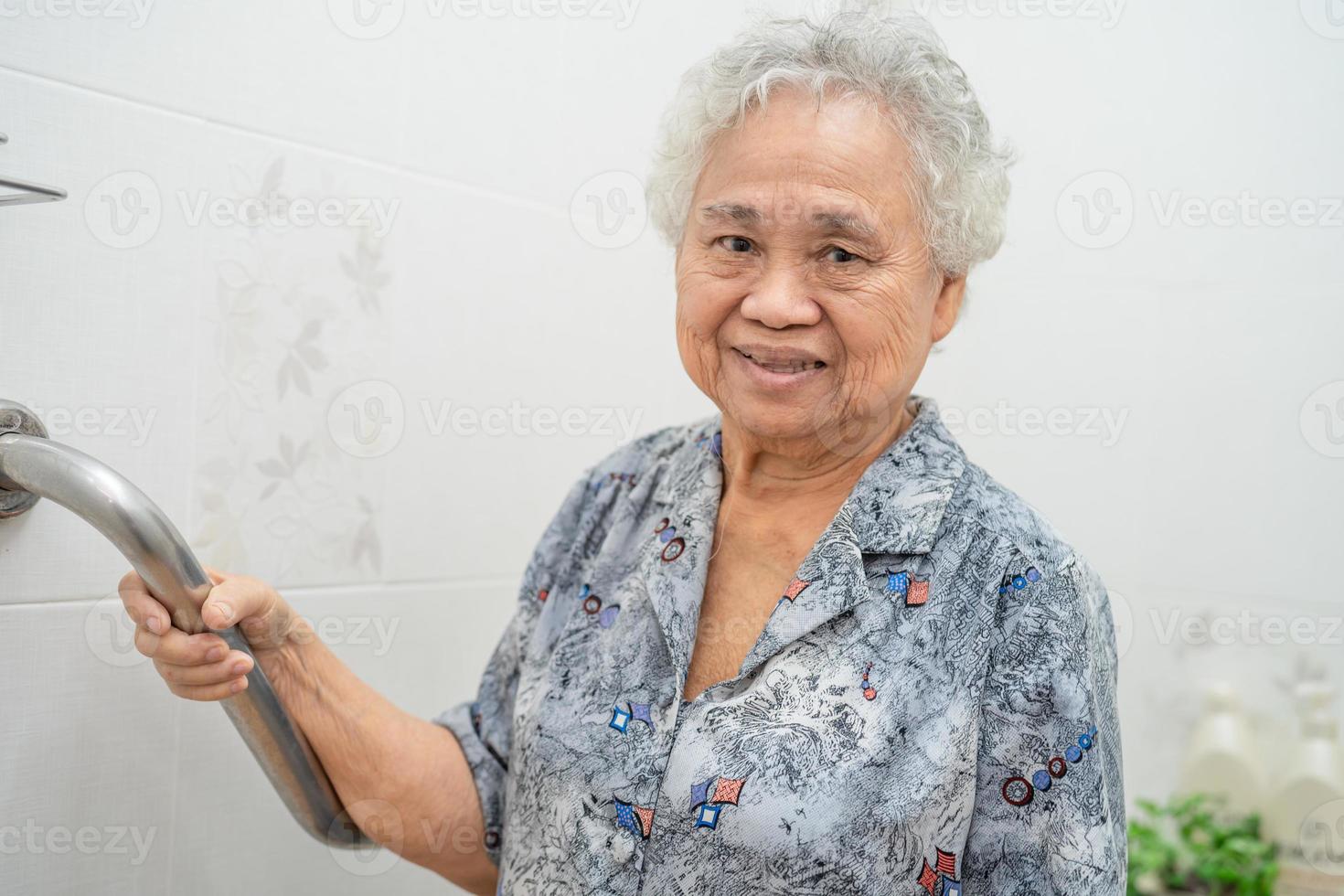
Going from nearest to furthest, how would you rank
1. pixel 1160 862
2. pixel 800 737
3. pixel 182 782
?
pixel 800 737, pixel 182 782, pixel 1160 862

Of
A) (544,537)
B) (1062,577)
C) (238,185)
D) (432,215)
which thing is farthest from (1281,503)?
(238,185)

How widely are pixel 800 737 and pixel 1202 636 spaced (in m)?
0.94

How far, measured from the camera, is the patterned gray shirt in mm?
830

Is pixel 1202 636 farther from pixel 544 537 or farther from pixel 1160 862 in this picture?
pixel 544 537

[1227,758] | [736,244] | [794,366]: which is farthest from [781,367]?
[1227,758]

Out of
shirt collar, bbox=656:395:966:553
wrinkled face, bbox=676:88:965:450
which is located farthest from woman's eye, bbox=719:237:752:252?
shirt collar, bbox=656:395:966:553

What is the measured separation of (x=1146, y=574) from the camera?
1.58 metres
